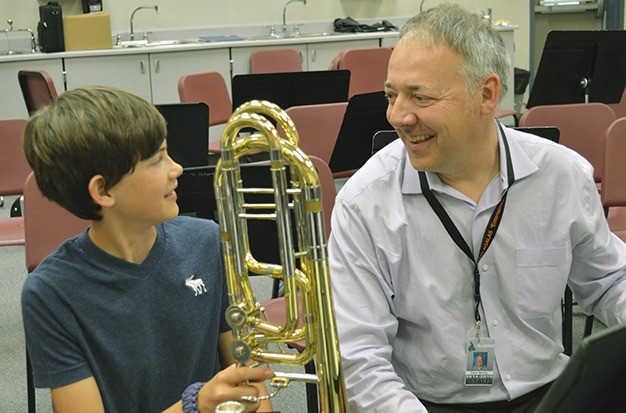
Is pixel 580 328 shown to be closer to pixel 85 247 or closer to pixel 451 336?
pixel 451 336

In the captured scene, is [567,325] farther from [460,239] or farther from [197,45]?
[197,45]

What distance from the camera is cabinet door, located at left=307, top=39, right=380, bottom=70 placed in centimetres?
870

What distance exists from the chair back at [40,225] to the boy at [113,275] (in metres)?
1.25

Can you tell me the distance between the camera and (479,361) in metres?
1.92

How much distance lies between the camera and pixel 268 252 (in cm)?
304

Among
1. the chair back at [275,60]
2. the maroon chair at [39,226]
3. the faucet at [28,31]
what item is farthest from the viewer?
the faucet at [28,31]

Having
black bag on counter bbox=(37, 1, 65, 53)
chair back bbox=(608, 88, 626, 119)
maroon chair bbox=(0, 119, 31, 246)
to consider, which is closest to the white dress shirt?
maroon chair bbox=(0, 119, 31, 246)

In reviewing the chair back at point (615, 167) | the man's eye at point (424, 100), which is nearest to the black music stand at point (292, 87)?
the chair back at point (615, 167)

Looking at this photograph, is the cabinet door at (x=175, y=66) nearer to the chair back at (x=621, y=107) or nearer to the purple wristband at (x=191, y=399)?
the chair back at (x=621, y=107)

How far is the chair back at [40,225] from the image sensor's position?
119 inches

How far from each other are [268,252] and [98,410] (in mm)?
1343

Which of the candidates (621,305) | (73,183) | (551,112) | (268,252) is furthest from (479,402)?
(551,112)

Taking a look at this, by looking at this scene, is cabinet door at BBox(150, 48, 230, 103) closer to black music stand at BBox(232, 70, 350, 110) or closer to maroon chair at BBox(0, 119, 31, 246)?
black music stand at BBox(232, 70, 350, 110)

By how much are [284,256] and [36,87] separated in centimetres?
548
